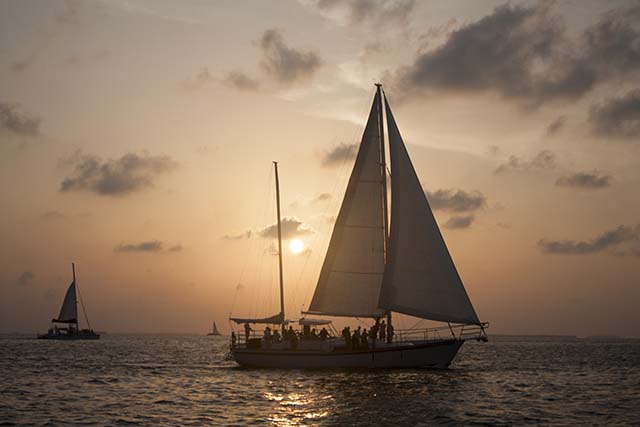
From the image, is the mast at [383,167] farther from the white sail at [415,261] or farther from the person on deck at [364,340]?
the person on deck at [364,340]

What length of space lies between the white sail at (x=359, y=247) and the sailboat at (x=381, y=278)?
7cm

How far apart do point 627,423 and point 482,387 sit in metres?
14.0

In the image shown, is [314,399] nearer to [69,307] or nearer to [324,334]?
[324,334]

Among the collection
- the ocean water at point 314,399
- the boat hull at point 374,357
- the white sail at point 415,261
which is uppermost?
the white sail at point 415,261

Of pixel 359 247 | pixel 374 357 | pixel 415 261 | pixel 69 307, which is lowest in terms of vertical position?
pixel 374 357

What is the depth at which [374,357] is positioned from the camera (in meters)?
47.1

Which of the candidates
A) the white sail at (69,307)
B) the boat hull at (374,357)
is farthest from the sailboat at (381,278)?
the white sail at (69,307)

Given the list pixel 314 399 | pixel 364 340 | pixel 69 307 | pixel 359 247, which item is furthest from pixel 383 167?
pixel 69 307

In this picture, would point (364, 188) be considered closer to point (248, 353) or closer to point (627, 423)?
point (248, 353)

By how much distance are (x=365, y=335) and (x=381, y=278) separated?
3.94 metres

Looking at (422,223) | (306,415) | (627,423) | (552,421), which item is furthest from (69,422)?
(422,223)

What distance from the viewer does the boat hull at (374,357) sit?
155 ft

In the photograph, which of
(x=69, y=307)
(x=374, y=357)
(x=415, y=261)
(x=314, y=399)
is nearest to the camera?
(x=314, y=399)

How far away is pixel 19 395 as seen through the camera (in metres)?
39.7
